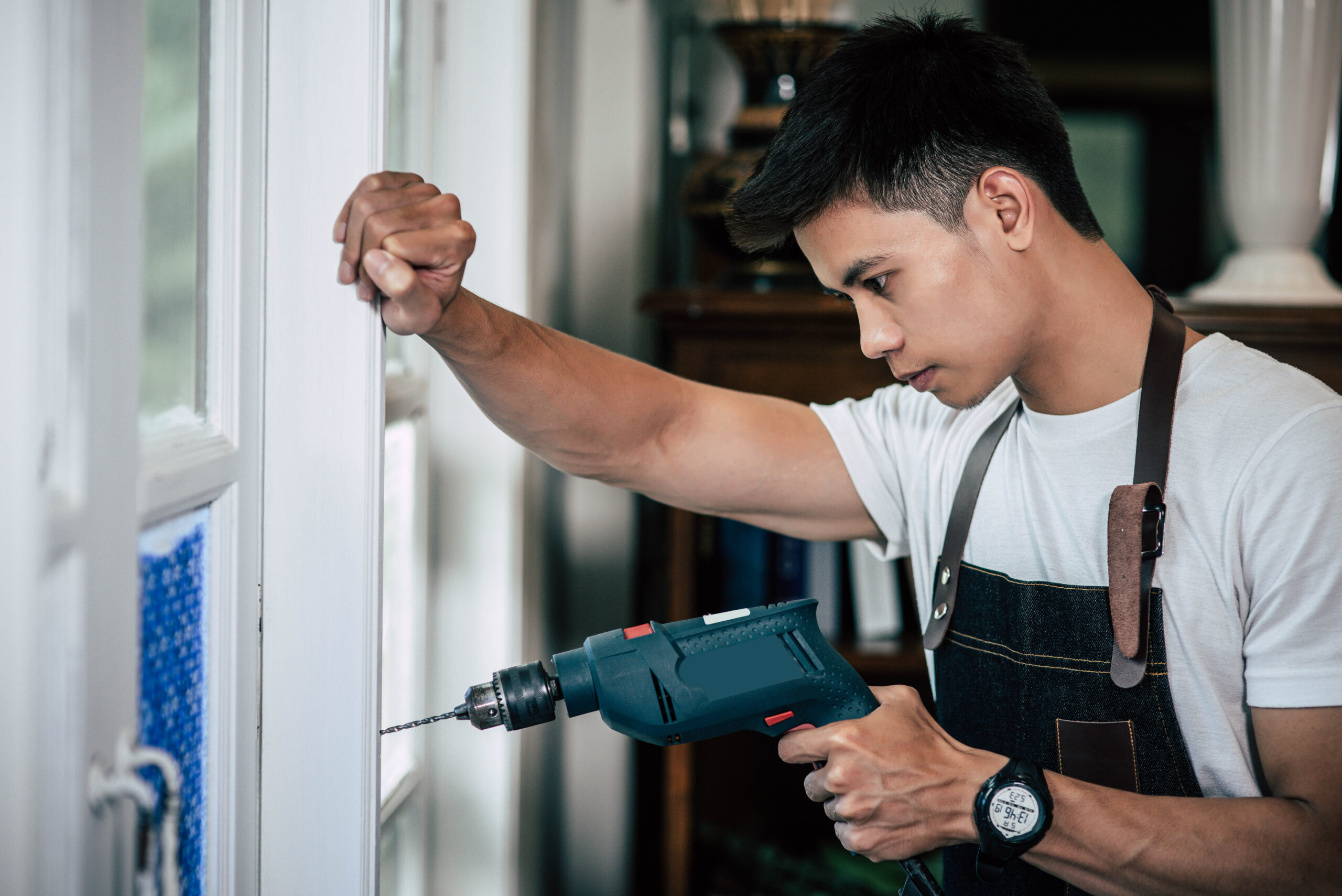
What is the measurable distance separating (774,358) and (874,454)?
0.43m

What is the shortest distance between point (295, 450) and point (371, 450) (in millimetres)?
62

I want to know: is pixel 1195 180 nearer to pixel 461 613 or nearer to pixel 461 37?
pixel 461 37

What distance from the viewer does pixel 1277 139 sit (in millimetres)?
1566

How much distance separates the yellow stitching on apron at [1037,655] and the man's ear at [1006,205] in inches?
15.6

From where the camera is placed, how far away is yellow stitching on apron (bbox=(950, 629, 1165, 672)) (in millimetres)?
950

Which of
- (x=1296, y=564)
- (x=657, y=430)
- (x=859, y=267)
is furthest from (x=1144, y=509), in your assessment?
(x=657, y=430)

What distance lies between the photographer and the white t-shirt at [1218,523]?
0.82 m

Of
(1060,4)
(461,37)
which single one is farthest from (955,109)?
(1060,4)

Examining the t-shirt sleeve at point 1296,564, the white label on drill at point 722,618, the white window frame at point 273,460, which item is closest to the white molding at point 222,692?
the white window frame at point 273,460

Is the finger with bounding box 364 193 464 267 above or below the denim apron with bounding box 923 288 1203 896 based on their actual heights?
above

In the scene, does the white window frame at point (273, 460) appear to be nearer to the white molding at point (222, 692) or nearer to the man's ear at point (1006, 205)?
the white molding at point (222, 692)

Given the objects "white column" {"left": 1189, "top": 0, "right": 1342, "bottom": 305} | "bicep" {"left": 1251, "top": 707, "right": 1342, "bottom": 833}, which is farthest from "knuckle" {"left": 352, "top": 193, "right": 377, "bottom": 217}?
"white column" {"left": 1189, "top": 0, "right": 1342, "bottom": 305}

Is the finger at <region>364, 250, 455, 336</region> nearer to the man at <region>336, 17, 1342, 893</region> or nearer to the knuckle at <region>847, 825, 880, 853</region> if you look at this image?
the man at <region>336, 17, 1342, 893</region>

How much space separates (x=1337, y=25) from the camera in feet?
4.99
